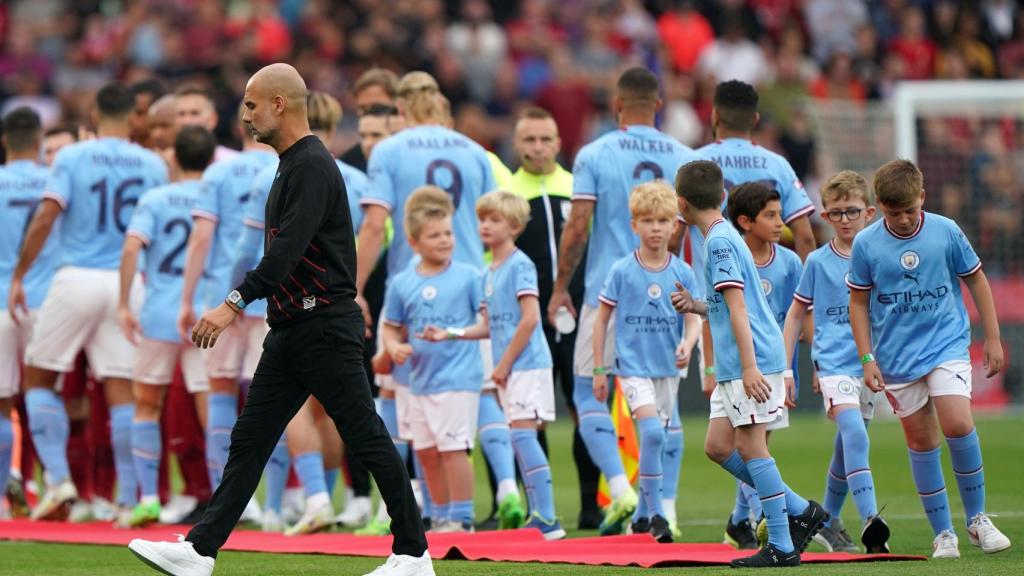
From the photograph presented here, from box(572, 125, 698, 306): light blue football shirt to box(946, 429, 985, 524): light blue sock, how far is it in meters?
2.64

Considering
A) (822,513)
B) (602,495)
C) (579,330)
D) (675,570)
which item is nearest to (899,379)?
(822,513)

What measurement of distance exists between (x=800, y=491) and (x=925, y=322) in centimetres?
472

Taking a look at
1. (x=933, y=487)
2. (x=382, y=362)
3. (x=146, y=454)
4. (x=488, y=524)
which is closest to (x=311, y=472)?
(x=382, y=362)

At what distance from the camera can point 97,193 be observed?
11773 mm

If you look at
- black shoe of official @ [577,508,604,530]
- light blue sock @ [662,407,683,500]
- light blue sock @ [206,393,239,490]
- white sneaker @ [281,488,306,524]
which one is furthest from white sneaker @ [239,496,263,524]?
light blue sock @ [662,407,683,500]

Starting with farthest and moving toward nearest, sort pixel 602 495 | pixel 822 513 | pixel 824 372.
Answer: pixel 602 495
pixel 824 372
pixel 822 513

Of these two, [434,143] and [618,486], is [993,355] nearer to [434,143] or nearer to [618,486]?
[618,486]

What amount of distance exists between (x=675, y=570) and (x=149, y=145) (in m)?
6.48

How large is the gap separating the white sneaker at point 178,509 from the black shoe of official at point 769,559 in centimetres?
521

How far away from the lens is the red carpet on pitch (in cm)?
830

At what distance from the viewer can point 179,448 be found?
12320mm

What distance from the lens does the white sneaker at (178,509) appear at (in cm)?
1199

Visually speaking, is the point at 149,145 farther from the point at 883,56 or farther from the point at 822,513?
the point at 883,56

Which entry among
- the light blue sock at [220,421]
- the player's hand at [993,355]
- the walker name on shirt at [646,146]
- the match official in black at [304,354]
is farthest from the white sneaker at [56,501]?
the player's hand at [993,355]
